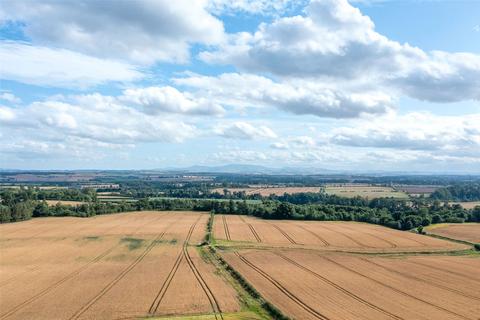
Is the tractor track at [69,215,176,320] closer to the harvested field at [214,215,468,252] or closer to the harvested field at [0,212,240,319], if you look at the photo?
the harvested field at [0,212,240,319]

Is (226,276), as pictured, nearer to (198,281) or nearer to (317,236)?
(198,281)

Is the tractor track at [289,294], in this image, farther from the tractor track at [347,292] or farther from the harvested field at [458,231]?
the harvested field at [458,231]

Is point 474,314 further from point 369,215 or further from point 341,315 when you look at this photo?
point 369,215

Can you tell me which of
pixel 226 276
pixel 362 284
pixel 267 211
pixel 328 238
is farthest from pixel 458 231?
pixel 226 276

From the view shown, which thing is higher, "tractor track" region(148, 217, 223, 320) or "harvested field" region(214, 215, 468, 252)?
"tractor track" region(148, 217, 223, 320)

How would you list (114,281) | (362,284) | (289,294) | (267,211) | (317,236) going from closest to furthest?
(289,294) → (362,284) → (114,281) → (317,236) → (267,211)

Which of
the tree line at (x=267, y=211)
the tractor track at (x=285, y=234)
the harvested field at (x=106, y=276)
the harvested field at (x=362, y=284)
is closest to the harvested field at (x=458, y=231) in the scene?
the tree line at (x=267, y=211)

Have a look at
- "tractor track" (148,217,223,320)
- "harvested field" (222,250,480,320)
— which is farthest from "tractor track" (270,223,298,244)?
"tractor track" (148,217,223,320)
